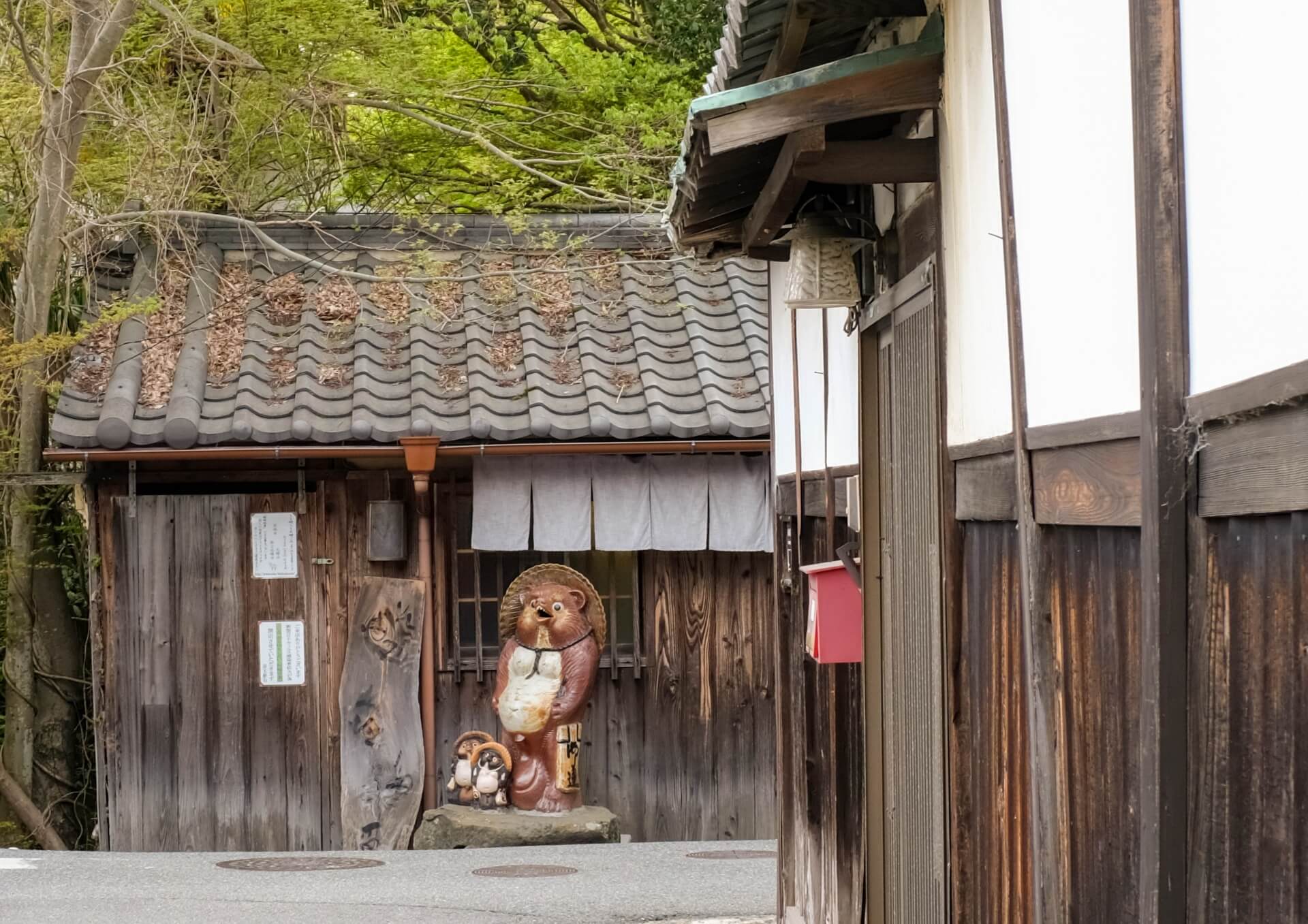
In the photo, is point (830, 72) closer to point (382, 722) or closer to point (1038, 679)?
point (1038, 679)

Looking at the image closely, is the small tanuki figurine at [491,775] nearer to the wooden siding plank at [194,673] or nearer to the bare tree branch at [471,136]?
the wooden siding plank at [194,673]

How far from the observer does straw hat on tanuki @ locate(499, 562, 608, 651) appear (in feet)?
37.3

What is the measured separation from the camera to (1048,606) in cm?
352

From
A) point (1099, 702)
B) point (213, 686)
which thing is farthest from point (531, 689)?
point (1099, 702)

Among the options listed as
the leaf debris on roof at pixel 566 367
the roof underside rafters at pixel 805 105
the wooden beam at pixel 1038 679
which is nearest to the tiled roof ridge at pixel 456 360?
the leaf debris on roof at pixel 566 367

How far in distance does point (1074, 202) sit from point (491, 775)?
880 cm

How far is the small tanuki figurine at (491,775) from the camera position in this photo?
11.3 m

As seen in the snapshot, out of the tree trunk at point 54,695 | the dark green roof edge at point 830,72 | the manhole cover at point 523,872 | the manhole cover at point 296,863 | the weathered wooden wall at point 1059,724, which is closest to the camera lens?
the weathered wooden wall at point 1059,724

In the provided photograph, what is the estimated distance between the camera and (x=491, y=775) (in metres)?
11.3

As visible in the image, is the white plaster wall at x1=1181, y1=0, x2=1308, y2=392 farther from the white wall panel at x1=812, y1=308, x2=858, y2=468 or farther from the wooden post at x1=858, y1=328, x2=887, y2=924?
the white wall panel at x1=812, y1=308, x2=858, y2=468

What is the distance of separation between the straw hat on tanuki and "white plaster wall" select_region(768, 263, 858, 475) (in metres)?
3.03

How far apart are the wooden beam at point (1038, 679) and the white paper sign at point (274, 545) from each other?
8.77m

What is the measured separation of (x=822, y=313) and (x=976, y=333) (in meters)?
2.81

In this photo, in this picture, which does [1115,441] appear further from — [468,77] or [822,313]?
[468,77]
